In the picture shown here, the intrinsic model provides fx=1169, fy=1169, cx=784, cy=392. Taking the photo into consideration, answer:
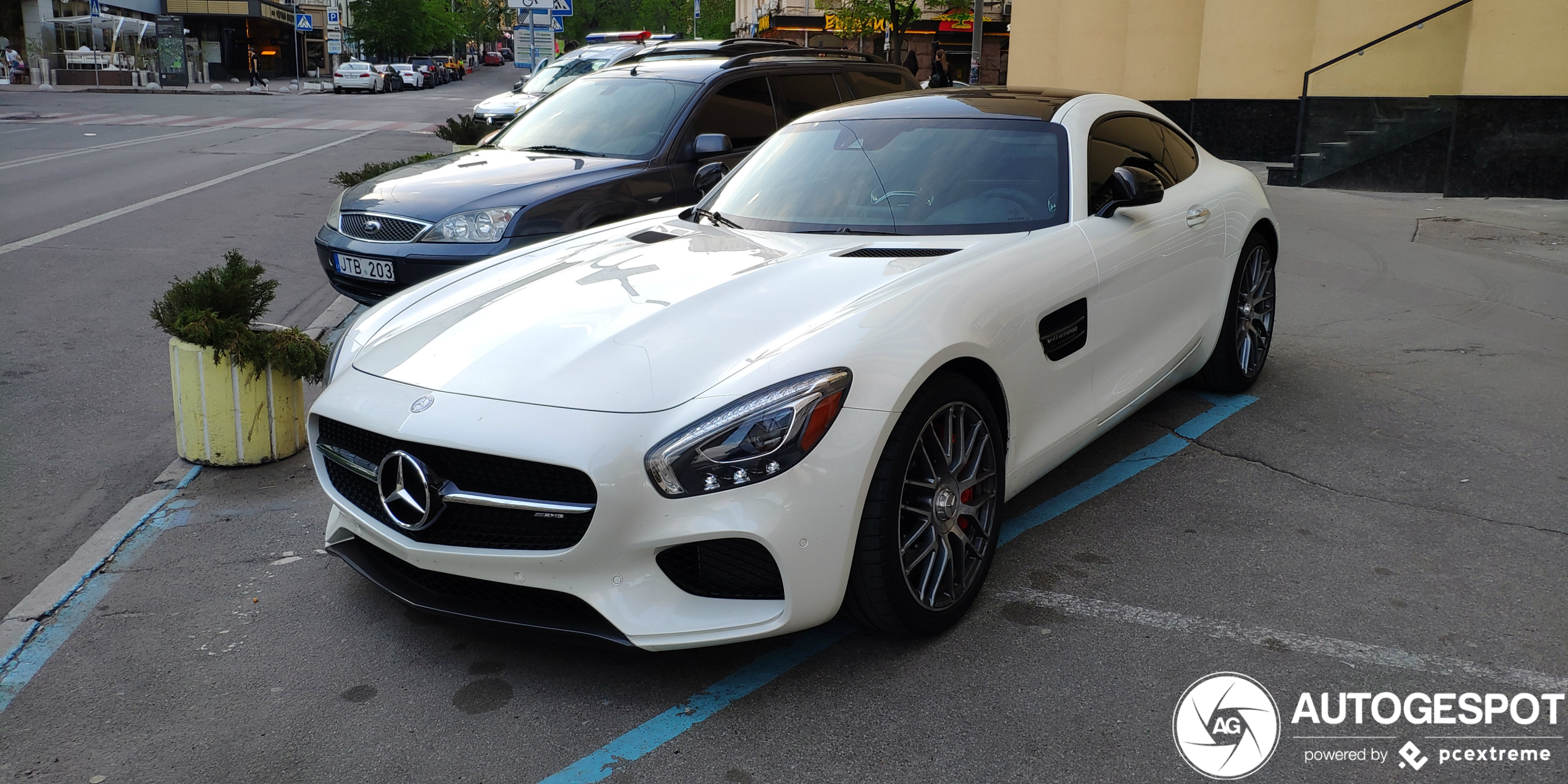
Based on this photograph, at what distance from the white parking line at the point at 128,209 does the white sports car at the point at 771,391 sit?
754 centimetres

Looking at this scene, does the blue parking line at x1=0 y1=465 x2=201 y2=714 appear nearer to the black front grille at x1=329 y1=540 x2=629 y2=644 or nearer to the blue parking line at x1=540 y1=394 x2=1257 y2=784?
the black front grille at x1=329 y1=540 x2=629 y2=644

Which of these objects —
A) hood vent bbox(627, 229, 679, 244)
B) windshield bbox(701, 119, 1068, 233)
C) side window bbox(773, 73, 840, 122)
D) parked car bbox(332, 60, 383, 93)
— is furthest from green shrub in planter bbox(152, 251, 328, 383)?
parked car bbox(332, 60, 383, 93)

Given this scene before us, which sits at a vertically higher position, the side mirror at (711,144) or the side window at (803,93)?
the side window at (803,93)

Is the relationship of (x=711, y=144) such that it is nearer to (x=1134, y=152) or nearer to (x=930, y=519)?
(x=1134, y=152)

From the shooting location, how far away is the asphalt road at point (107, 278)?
15.5 feet

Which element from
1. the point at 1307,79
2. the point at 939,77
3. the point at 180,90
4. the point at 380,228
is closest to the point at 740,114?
the point at 380,228

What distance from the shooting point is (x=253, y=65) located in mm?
60500

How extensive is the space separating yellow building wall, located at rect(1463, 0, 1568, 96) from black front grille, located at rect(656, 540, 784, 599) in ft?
46.3

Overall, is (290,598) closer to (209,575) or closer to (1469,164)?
(209,575)

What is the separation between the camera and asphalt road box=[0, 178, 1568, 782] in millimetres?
2820

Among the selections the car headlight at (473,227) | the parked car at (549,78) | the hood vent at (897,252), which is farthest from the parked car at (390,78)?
the hood vent at (897,252)

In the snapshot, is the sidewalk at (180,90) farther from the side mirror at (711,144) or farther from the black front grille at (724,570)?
the black front grille at (724,570)

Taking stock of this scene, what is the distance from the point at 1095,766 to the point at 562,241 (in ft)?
9.59

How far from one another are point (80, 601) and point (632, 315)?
201cm
